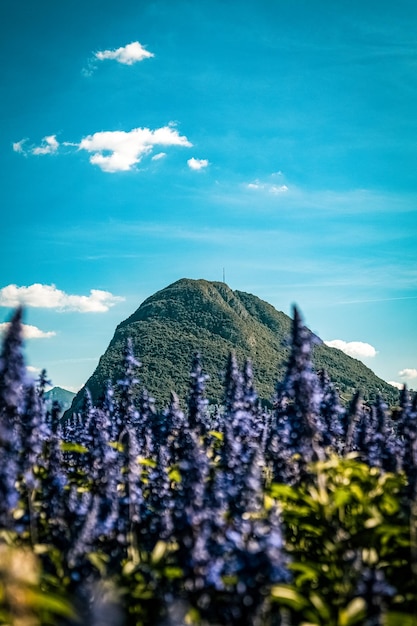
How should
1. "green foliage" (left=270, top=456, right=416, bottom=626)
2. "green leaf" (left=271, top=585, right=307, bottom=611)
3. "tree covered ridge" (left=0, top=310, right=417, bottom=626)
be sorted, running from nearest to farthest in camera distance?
"tree covered ridge" (left=0, top=310, right=417, bottom=626), "green leaf" (left=271, top=585, right=307, bottom=611), "green foliage" (left=270, top=456, right=416, bottom=626)

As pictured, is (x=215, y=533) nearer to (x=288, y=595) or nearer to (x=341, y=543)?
(x=288, y=595)

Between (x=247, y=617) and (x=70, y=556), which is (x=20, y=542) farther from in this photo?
(x=247, y=617)

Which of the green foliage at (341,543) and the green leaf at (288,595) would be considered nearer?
the green leaf at (288,595)

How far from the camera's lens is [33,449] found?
8.51 m

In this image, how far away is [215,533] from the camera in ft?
18.7

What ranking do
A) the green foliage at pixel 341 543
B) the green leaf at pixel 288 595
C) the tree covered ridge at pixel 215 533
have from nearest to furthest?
1. the tree covered ridge at pixel 215 533
2. the green leaf at pixel 288 595
3. the green foliage at pixel 341 543

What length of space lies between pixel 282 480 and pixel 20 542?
529 cm

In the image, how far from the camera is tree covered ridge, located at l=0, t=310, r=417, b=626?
180 inches

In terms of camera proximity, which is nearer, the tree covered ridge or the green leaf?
the tree covered ridge

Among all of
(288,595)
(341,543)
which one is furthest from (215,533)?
(341,543)

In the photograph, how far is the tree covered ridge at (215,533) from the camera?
15.0 feet

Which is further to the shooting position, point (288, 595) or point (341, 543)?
point (341, 543)

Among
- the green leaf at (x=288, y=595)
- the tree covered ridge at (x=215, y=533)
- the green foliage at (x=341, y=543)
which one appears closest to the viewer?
the tree covered ridge at (x=215, y=533)

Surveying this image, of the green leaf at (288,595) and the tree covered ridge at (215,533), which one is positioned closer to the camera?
the tree covered ridge at (215,533)
